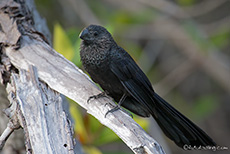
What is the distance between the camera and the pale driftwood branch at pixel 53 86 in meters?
1.88

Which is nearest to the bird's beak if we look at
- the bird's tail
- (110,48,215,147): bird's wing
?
(110,48,215,147): bird's wing

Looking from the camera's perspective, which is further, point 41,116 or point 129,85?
point 129,85

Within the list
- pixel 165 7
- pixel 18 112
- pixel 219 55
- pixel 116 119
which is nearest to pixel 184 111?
pixel 219 55

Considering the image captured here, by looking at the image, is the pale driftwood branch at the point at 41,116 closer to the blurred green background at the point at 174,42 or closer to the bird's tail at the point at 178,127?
the bird's tail at the point at 178,127

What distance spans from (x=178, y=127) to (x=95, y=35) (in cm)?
104

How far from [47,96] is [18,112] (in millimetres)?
263

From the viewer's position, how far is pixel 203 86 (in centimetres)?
545

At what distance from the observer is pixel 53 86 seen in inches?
87.7

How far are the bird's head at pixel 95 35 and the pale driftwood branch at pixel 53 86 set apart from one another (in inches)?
13.5

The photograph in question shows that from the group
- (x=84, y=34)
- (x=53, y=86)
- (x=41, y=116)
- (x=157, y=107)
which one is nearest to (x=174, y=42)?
(x=157, y=107)

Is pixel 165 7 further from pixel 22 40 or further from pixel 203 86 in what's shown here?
pixel 22 40

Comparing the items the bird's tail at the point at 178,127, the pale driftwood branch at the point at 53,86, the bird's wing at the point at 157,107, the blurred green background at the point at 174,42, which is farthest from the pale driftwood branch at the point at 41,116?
the blurred green background at the point at 174,42

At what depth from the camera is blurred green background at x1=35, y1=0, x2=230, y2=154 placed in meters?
4.20

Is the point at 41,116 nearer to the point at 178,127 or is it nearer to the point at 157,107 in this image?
the point at 157,107
